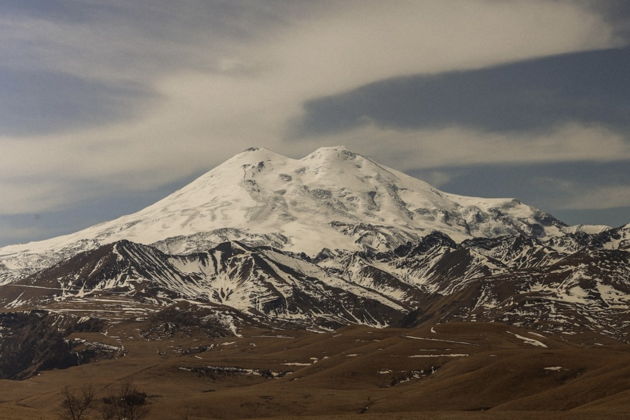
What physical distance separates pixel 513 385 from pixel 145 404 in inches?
3384

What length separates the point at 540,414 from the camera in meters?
135

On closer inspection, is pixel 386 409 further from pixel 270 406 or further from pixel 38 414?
pixel 38 414

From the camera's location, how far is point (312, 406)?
648 feet

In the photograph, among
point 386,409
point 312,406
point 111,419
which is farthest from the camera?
point 312,406

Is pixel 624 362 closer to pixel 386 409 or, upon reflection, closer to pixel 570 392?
pixel 570 392

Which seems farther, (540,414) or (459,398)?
(459,398)

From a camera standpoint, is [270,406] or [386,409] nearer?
[386,409]

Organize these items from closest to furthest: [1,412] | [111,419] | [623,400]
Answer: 1. [1,412]
2. [623,400]
3. [111,419]

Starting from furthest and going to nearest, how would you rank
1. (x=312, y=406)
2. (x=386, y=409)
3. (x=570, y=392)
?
(x=312, y=406), (x=386, y=409), (x=570, y=392)

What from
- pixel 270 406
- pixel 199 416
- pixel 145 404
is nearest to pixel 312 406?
pixel 270 406

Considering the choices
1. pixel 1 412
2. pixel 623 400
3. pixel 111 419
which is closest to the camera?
pixel 1 412

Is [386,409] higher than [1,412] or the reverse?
the reverse

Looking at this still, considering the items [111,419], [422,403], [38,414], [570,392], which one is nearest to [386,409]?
[422,403]

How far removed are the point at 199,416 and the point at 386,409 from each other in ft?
142
